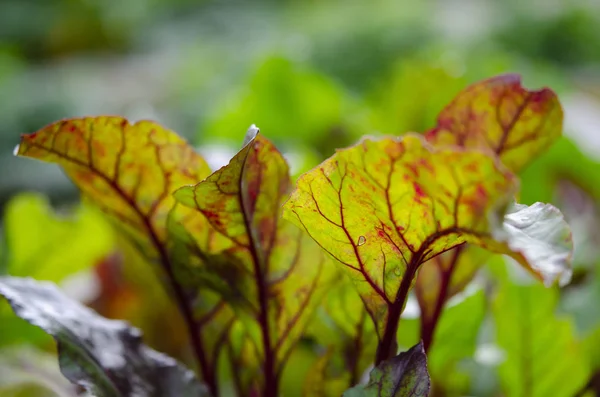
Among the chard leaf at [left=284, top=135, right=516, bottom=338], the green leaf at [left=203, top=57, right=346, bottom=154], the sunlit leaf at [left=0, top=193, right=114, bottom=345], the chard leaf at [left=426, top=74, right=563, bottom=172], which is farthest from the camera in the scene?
the green leaf at [left=203, top=57, right=346, bottom=154]

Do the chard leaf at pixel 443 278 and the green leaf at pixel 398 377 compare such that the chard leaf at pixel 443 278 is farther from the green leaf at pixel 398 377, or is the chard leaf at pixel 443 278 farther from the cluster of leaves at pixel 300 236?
the green leaf at pixel 398 377

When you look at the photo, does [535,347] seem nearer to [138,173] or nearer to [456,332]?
[456,332]

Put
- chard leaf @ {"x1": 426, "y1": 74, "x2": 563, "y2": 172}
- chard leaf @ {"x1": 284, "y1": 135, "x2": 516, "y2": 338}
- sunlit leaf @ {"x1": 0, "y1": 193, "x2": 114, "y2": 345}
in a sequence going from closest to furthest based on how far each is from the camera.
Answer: chard leaf @ {"x1": 284, "y1": 135, "x2": 516, "y2": 338} < chard leaf @ {"x1": 426, "y1": 74, "x2": 563, "y2": 172} < sunlit leaf @ {"x1": 0, "y1": 193, "x2": 114, "y2": 345}

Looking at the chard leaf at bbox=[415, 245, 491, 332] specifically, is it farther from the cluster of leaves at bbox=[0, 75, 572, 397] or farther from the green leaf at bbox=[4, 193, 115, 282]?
the green leaf at bbox=[4, 193, 115, 282]

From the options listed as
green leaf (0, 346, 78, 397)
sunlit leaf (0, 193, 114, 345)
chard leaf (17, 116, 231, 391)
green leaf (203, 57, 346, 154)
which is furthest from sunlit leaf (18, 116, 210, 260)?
green leaf (203, 57, 346, 154)

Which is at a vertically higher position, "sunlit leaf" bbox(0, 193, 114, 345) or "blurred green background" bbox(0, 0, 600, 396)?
"blurred green background" bbox(0, 0, 600, 396)

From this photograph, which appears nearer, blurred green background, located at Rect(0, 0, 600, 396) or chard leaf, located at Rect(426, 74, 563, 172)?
chard leaf, located at Rect(426, 74, 563, 172)
